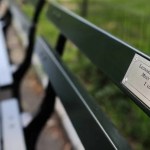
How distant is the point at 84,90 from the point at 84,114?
155 millimetres

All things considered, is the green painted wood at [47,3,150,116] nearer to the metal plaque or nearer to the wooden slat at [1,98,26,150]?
the metal plaque

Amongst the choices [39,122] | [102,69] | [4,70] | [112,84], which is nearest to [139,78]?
[102,69]

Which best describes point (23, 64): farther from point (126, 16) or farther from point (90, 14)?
point (90, 14)

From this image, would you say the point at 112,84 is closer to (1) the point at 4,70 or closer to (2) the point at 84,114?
(1) the point at 4,70

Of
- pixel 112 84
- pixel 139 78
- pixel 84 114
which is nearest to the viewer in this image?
pixel 139 78

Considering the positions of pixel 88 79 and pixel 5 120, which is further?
pixel 88 79

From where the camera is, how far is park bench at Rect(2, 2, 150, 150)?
1.02 metres

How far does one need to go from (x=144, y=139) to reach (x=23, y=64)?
1.06 meters

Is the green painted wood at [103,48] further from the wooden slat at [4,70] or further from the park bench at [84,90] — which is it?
the wooden slat at [4,70]

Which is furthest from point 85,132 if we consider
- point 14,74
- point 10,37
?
point 10,37

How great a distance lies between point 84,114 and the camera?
50.9 inches

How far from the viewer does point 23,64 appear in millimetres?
2885

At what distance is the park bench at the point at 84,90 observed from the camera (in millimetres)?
1023

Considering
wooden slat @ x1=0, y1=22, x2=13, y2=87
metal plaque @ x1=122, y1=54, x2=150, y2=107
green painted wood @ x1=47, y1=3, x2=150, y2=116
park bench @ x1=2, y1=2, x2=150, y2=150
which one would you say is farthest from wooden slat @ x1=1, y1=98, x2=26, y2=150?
metal plaque @ x1=122, y1=54, x2=150, y2=107
